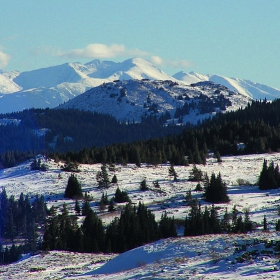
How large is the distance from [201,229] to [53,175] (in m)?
51.6

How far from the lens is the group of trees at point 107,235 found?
58.3m

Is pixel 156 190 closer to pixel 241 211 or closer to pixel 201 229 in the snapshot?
pixel 241 211

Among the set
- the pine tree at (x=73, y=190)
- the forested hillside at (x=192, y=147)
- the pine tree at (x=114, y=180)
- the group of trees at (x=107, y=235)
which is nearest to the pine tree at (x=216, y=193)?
the pine tree at (x=114, y=180)

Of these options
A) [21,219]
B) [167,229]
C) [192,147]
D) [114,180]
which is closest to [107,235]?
[167,229]

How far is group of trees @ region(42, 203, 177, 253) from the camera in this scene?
5828 centimetres

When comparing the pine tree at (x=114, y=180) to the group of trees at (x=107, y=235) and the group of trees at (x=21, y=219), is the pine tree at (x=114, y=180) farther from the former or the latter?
the group of trees at (x=107, y=235)

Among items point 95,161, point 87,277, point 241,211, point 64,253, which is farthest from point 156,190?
point 87,277

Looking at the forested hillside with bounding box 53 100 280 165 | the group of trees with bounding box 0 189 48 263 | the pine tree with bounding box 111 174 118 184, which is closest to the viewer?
the group of trees with bounding box 0 189 48 263

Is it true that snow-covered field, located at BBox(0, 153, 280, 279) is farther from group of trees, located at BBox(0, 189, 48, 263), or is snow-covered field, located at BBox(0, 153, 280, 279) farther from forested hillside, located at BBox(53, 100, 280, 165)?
forested hillside, located at BBox(53, 100, 280, 165)

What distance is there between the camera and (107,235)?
59750 millimetres

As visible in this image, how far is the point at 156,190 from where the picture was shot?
310 feet

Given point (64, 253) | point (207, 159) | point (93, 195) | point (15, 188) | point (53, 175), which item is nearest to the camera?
point (64, 253)

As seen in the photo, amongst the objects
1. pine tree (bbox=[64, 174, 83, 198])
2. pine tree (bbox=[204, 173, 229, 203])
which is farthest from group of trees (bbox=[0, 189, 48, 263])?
pine tree (bbox=[204, 173, 229, 203])

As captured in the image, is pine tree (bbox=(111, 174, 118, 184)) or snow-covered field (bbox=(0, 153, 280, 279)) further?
pine tree (bbox=(111, 174, 118, 184))
